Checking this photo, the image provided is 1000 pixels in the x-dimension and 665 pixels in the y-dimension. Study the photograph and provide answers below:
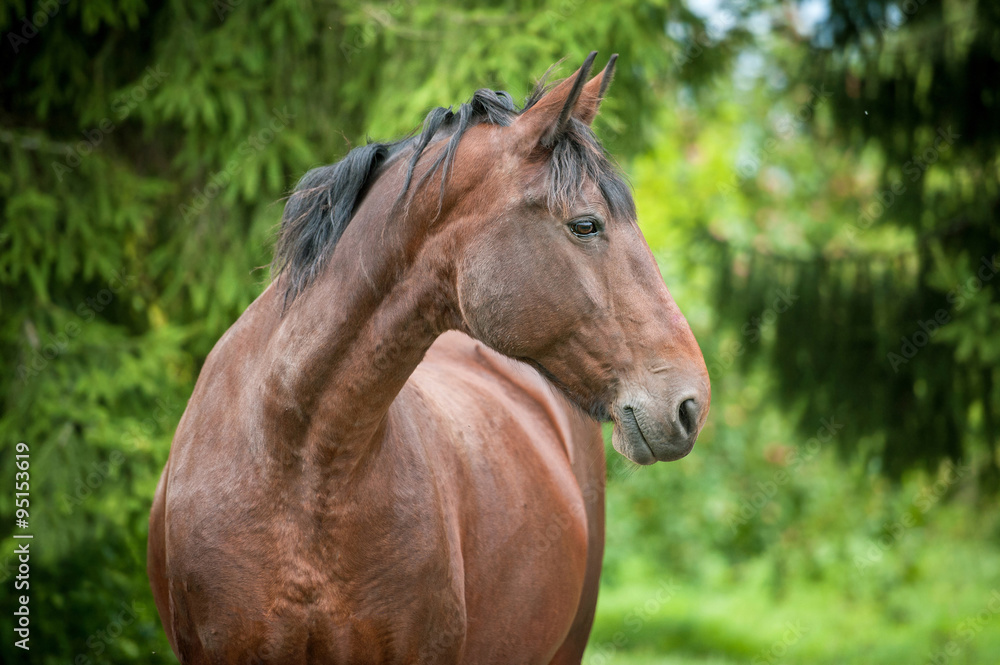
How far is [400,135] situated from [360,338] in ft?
7.37

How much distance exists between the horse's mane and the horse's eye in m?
0.05

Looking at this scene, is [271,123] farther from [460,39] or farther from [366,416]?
[366,416]

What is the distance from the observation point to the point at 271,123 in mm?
5426

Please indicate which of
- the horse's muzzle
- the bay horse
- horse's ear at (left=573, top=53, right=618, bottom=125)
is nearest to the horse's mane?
the bay horse

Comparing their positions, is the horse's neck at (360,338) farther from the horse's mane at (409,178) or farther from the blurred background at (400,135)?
the blurred background at (400,135)

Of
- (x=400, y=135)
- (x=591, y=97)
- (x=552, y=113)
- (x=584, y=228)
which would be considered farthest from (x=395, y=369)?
(x=400, y=135)

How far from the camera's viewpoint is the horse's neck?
216 centimetres

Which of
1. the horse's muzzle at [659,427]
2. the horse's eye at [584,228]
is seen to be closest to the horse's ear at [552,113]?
the horse's eye at [584,228]

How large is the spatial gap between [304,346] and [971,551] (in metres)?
8.87

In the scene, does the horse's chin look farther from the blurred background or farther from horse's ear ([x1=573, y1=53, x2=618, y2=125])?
the blurred background

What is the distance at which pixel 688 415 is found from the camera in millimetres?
1896

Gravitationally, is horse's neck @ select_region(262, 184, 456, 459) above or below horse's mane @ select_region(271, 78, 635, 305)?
below

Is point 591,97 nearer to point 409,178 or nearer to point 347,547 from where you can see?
point 409,178

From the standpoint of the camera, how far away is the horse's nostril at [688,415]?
6.19 feet
